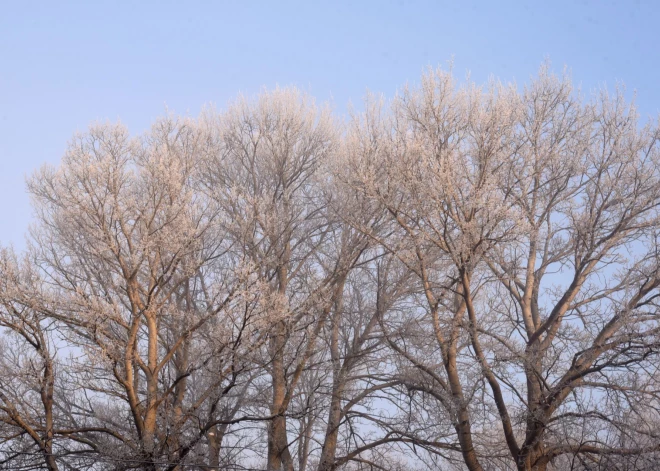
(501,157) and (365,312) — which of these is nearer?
(501,157)

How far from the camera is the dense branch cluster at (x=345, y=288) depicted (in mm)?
10508

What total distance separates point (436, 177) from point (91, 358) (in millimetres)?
5804

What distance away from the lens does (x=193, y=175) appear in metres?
14.7

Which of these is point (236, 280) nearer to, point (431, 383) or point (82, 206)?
point (82, 206)

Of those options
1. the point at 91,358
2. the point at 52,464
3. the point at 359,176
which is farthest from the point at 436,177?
the point at 52,464

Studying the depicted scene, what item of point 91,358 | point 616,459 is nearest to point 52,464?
point 91,358

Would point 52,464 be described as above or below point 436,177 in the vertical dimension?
below

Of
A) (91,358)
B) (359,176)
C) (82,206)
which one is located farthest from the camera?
(359,176)

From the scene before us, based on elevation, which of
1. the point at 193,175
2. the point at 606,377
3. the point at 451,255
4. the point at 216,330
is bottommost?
the point at 606,377

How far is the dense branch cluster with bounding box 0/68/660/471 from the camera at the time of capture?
10.5 metres

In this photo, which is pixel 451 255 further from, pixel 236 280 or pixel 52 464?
pixel 52 464

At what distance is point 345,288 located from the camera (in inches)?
620

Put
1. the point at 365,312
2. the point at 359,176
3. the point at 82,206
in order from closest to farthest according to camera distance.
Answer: the point at 82,206 < the point at 359,176 < the point at 365,312

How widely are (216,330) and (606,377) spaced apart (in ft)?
19.8
